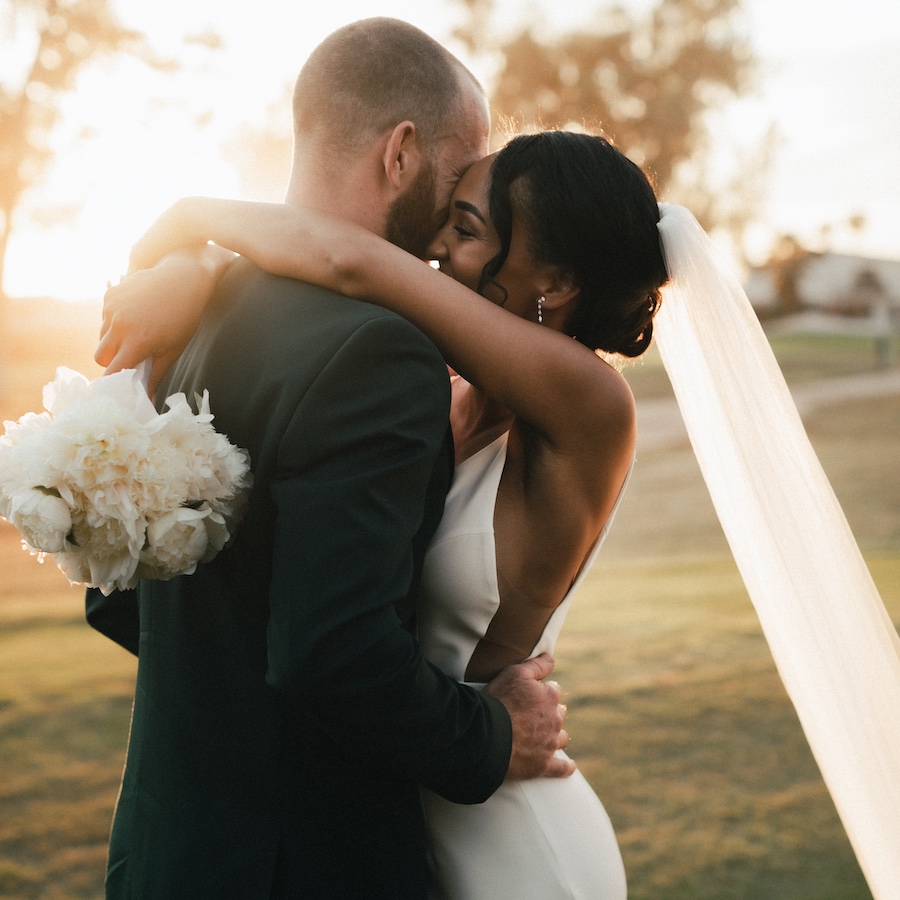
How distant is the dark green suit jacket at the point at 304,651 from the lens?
1657 mm

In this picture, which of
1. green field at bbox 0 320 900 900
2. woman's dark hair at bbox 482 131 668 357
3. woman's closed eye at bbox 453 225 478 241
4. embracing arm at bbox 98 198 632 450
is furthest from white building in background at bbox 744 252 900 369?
embracing arm at bbox 98 198 632 450

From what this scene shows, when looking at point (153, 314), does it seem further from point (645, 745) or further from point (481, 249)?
point (645, 745)

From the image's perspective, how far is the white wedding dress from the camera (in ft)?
7.16

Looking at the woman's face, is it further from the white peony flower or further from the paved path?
the paved path

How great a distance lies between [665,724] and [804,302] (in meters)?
52.0

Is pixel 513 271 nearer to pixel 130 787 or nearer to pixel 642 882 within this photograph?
pixel 130 787

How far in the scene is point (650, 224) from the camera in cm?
241

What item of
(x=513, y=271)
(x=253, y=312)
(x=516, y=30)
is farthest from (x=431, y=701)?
(x=516, y=30)

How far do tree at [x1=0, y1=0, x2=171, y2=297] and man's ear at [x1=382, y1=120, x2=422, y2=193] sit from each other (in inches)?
800

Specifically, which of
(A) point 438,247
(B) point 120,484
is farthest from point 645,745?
(B) point 120,484

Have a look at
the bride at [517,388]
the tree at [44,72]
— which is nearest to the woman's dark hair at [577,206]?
the bride at [517,388]

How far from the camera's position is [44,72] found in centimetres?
2094

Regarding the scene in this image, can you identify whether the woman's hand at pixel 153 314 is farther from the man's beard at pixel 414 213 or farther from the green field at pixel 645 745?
the green field at pixel 645 745

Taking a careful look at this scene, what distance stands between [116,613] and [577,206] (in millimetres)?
1504
